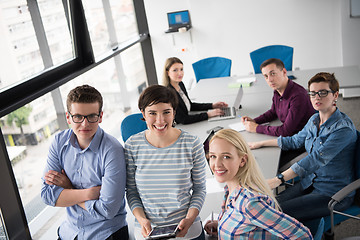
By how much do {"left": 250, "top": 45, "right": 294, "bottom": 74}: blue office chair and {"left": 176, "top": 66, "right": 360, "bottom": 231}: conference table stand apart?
310 mm

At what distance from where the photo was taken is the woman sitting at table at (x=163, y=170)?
214 centimetres

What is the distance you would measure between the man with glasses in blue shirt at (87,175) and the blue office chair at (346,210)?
1.35 meters

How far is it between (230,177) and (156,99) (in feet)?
1.98

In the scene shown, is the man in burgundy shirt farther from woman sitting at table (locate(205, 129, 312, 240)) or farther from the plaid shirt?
the plaid shirt

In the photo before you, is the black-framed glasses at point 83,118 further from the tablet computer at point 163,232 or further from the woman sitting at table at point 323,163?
the woman sitting at table at point 323,163

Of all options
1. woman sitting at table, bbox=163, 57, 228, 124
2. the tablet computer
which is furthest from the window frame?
the tablet computer

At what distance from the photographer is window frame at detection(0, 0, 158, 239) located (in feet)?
10.0

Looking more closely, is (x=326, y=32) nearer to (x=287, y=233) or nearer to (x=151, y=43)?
(x=151, y=43)

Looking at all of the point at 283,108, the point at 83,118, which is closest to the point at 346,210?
the point at 283,108

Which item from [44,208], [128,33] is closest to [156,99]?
[44,208]

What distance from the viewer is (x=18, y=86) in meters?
3.54

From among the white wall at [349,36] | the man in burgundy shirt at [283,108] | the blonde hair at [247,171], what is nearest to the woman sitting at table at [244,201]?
the blonde hair at [247,171]

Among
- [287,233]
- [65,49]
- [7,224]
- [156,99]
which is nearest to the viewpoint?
[287,233]

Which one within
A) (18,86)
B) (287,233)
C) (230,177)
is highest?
(18,86)
